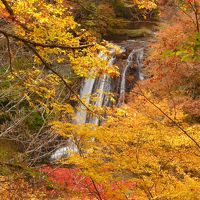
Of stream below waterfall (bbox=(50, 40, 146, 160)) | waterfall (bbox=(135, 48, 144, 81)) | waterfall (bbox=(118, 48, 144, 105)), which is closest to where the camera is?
stream below waterfall (bbox=(50, 40, 146, 160))

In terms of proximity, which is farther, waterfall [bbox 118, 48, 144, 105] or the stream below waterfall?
waterfall [bbox 118, 48, 144, 105]

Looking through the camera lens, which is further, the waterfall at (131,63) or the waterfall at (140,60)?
the waterfall at (140,60)

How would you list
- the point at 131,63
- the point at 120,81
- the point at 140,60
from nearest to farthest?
the point at 120,81, the point at 131,63, the point at 140,60

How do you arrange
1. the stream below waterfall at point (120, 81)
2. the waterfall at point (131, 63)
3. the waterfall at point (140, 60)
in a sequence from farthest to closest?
the waterfall at point (140, 60) < the waterfall at point (131, 63) < the stream below waterfall at point (120, 81)

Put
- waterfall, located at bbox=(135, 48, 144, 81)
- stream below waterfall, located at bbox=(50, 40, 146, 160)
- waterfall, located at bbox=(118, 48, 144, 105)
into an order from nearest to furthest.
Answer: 1. stream below waterfall, located at bbox=(50, 40, 146, 160)
2. waterfall, located at bbox=(118, 48, 144, 105)
3. waterfall, located at bbox=(135, 48, 144, 81)

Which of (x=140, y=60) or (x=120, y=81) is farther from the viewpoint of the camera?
(x=140, y=60)

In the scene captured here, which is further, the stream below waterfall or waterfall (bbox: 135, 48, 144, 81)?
waterfall (bbox: 135, 48, 144, 81)

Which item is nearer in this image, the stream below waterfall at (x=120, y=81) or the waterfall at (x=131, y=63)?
the stream below waterfall at (x=120, y=81)

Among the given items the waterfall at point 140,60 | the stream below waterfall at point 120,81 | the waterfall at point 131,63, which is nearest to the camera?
the stream below waterfall at point 120,81

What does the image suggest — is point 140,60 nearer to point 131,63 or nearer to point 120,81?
point 131,63

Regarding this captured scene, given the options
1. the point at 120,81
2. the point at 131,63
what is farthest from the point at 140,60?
the point at 120,81

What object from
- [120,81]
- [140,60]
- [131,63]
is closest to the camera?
[120,81]

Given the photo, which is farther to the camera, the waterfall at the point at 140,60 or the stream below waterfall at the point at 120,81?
the waterfall at the point at 140,60

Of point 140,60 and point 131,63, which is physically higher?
point 140,60
